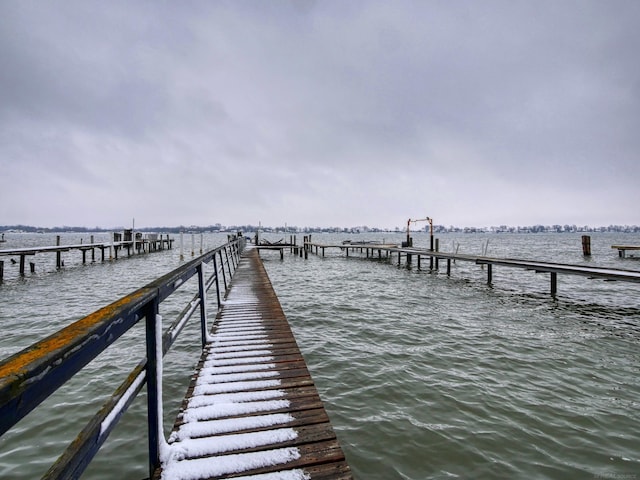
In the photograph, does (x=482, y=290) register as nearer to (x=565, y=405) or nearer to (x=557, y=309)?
(x=557, y=309)

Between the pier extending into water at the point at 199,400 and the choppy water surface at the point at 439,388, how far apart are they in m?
1.12

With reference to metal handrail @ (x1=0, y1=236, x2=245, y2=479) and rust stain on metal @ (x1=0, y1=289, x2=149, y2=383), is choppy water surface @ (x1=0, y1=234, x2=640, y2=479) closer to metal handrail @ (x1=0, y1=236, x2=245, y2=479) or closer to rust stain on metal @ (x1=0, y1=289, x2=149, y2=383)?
metal handrail @ (x1=0, y1=236, x2=245, y2=479)

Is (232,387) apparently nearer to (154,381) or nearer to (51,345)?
(154,381)

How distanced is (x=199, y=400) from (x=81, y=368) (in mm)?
2265

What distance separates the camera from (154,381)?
2330mm

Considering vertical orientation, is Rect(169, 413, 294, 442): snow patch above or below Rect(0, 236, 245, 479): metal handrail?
below

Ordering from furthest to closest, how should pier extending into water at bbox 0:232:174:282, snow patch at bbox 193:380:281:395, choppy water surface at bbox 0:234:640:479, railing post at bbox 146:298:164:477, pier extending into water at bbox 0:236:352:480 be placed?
pier extending into water at bbox 0:232:174:282, choppy water surface at bbox 0:234:640:479, snow patch at bbox 193:380:281:395, railing post at bbox 146:298:164:477, pier extending into water at bbox 0:236:352:480

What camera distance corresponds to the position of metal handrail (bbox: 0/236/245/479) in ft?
3.34

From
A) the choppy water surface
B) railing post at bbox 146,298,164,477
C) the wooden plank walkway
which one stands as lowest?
the choppy water surface

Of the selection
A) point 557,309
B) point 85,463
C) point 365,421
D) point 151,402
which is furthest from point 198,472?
point 557,309

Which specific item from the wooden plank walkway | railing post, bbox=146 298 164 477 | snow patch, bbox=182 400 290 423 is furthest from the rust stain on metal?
snow patch, bbox=182 400 290 423

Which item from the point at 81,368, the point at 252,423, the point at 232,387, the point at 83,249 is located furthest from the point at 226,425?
the point at 83,249

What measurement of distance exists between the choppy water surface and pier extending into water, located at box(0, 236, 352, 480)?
112 cm

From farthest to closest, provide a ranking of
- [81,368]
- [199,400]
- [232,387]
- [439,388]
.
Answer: [439,388] → [232,387] → [199,400] → [81,368]
